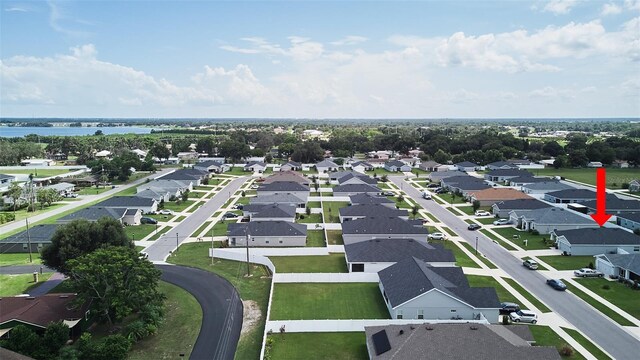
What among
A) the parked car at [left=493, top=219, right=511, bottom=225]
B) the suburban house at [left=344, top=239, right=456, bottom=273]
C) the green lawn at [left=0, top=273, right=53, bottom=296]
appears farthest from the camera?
the parked car at [left=493, top=219, right=511, bottom=225]

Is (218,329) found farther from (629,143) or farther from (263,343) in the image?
(629,143)

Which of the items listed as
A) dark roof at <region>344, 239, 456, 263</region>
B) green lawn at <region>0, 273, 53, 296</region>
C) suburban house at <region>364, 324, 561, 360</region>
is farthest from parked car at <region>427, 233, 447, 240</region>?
green lawn at <region>0, 273, 53, 296</region>

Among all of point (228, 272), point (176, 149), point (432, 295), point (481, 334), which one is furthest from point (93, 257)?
point (176, 149)

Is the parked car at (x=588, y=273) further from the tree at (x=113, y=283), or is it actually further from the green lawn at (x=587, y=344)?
the tree at (x=113, y=283)

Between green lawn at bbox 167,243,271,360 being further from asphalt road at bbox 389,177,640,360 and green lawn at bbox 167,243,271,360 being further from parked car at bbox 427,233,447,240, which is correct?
asphalt road at bbox 389,177,640,360

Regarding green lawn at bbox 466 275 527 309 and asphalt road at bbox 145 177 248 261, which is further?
asphalt road at bbox 145 177 248 261

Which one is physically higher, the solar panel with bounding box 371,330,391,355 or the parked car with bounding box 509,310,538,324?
the solar panel with bounding box 371,330,391,355

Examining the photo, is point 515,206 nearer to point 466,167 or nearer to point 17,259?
point 466,167
